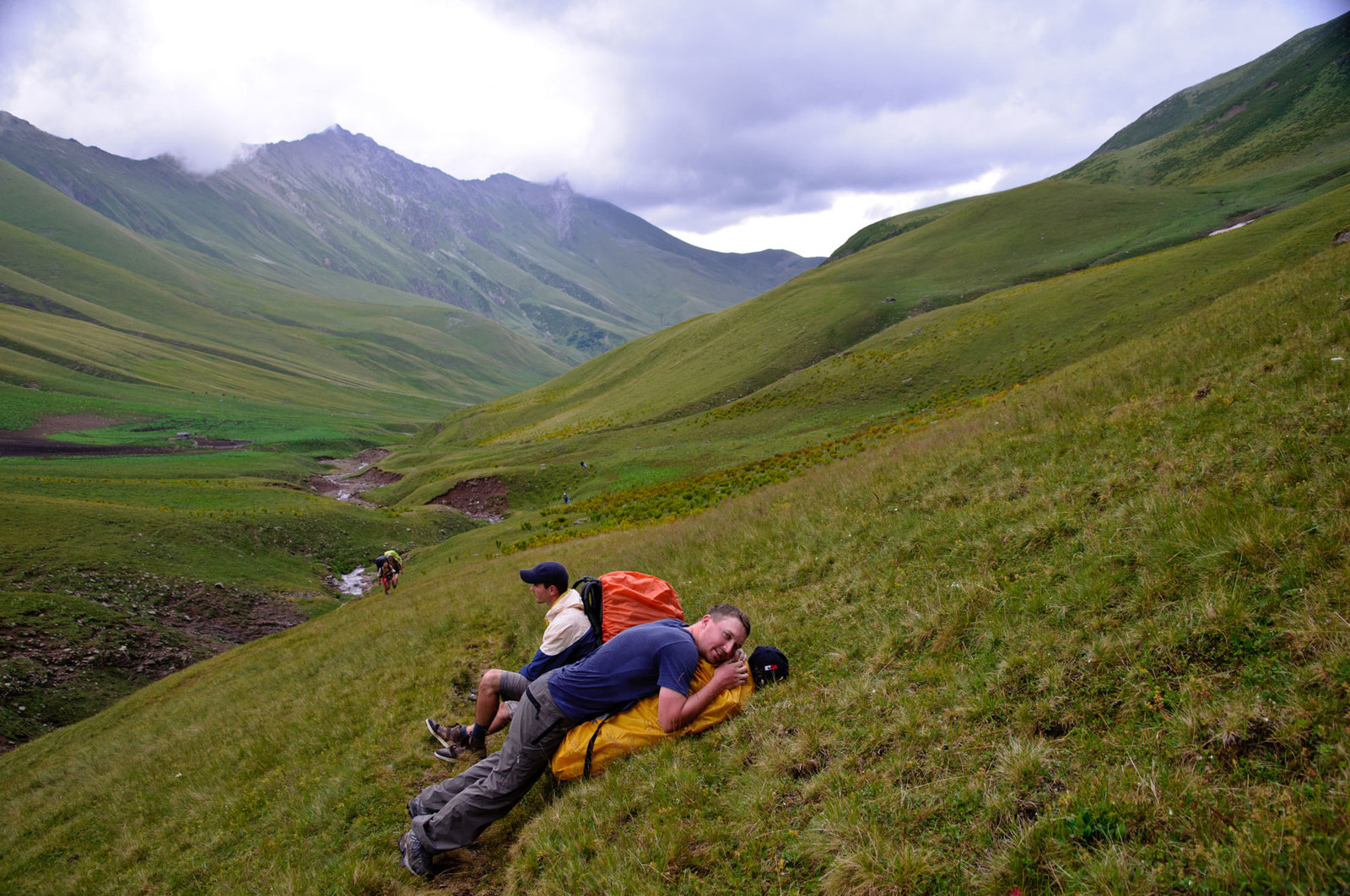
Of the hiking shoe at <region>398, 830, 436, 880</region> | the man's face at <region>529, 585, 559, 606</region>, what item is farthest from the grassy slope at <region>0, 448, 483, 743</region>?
the man's face at <region>529, 585, 559, 606</region>

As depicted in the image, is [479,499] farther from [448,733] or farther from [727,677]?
[727,677]

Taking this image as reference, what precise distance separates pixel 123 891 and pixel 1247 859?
12.9 metres

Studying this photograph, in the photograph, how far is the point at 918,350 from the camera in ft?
155

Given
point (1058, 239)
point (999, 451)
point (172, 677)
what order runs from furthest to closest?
point (1058, 239) < point (172, 677) < point (999, 451)

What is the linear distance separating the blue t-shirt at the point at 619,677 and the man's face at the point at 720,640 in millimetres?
198

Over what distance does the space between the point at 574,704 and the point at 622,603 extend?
5.56 feet

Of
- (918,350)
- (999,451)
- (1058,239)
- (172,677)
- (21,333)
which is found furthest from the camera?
(21,333)

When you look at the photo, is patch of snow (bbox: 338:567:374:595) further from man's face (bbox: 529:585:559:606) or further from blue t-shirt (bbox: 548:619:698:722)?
blue t-shirt (bbox: 548:619:698:722)

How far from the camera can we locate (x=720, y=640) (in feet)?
22.4

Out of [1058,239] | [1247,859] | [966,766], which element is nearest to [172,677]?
[966,766]

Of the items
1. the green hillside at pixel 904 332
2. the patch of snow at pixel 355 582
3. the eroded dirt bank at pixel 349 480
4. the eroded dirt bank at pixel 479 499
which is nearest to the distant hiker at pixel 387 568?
the green hillside at pixel 904 332

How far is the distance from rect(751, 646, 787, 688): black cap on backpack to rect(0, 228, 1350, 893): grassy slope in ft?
0.68

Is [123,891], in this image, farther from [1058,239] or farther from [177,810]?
[1058,239]

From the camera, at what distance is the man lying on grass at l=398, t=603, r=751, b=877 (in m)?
6.58
